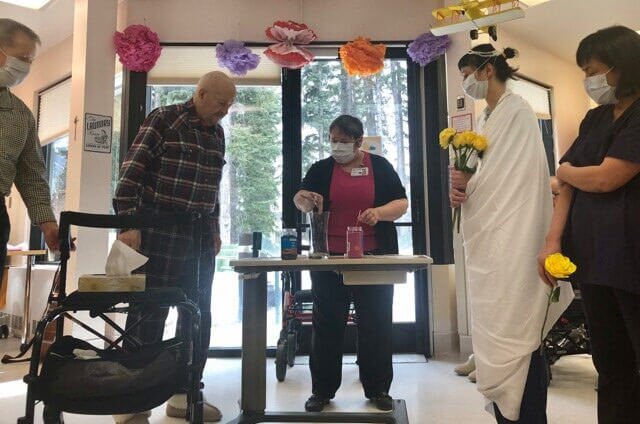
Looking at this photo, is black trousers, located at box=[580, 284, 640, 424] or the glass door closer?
black trousers, located at box=[580, 284, 640, 424]

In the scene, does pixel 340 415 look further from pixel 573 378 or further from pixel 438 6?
pixel 438 6

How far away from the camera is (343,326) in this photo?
7.02 feet

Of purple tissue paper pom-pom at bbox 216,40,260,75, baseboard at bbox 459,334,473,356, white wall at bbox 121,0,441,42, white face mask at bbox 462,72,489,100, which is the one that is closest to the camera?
white face mask at bbox 462,72,489,100

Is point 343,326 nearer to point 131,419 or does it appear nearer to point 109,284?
point 131,419

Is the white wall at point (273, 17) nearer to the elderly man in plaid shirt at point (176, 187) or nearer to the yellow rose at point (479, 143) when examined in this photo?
the elderly man in plaid shirt at point (176, 187)

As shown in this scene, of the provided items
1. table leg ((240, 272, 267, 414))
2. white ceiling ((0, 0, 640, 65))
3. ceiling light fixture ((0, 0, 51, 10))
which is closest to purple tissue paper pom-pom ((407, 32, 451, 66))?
white ceiling ((0, 0, 640, 65))

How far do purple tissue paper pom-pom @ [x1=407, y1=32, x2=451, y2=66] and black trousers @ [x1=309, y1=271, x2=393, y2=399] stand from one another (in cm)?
202

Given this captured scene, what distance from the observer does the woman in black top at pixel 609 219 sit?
116 centimetres

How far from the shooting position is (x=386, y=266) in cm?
158

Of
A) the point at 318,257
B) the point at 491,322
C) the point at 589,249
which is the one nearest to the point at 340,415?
the point at 318,257

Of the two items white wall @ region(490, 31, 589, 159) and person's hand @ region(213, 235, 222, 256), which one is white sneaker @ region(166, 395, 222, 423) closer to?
person's hand @ region(213, 235, 222, 256)

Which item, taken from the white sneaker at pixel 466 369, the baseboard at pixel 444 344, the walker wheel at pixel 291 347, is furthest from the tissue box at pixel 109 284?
the baseboard at pixel 444 344

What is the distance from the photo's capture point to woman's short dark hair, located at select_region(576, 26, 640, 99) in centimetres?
123

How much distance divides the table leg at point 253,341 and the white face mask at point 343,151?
0.66 metres
